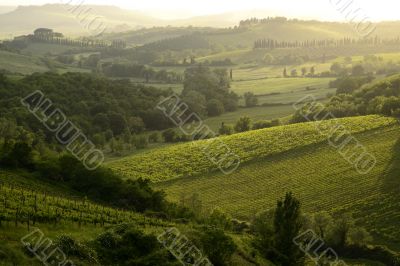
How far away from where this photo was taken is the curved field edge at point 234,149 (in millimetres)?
87625

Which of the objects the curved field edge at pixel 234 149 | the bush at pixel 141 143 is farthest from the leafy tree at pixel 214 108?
the curved field edge at pixel 234 149

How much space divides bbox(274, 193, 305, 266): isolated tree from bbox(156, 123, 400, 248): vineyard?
17701 millimetres

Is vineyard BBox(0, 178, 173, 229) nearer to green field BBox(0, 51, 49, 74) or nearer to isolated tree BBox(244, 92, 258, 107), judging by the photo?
isolated tree BBox(244, 92, 258, 107)

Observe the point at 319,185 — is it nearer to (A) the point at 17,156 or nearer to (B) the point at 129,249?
(A) the point at 17,156

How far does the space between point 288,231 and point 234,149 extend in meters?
48.4

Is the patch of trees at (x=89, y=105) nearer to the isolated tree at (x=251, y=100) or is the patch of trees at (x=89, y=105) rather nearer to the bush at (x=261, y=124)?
the bush at (x=261, y=124)

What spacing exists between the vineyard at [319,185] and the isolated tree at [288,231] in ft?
58.1

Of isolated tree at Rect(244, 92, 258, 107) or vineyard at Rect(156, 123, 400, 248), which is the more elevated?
isolated tree at Rect(244, 92, 258, 107)

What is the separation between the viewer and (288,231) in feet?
154

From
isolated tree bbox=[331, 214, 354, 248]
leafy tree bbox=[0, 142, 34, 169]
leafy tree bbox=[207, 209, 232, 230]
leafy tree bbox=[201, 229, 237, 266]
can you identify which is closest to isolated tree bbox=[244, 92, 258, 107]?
isolated tree bbox=[331, 214, 354, 248]

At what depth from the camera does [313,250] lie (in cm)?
5691

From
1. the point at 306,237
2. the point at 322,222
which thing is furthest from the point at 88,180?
the point at 322,222

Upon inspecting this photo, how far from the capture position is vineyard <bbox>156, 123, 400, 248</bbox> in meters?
66.6

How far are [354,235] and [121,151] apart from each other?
196 feet
